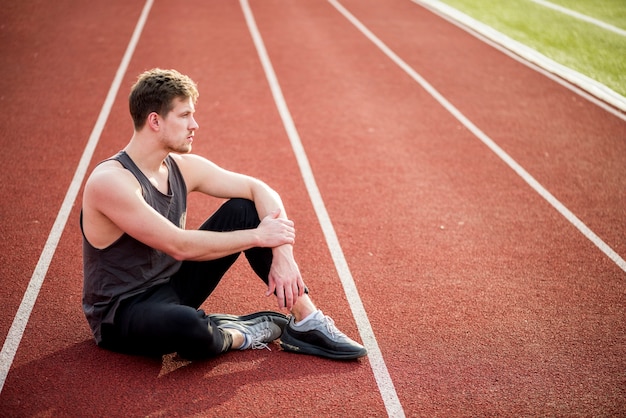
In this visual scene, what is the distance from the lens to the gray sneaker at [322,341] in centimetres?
368

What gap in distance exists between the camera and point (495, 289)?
15.1 ft

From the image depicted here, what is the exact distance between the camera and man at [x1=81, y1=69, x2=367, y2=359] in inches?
128

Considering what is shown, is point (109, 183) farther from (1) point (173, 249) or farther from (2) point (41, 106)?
(2) point (41, 106)

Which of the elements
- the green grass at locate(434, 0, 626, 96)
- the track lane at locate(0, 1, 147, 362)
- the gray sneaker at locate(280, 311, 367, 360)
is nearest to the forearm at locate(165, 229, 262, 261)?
the gray sneaker at locate(280, 311, 367, 360)

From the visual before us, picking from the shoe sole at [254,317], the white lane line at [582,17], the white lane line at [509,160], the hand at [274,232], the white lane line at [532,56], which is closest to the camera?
the hand at [274,232]

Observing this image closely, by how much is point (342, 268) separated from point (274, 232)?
1358mm

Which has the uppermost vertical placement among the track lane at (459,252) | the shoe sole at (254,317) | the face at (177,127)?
the face at (177,127)

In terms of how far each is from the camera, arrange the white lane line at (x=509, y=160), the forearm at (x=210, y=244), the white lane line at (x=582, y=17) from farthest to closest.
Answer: the white lane line at (x=582, y=17)
the white lane line at (x=509, y=160)
the forearm at (x=210, y=244)

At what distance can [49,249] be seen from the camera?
15.9ft

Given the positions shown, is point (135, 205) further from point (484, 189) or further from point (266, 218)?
point (484, 189)

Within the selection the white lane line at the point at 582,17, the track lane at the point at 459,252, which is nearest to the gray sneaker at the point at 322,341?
the track lane at the point at 459,252

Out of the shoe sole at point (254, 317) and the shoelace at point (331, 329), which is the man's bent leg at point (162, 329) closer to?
the shoe sole at point (254, 317)

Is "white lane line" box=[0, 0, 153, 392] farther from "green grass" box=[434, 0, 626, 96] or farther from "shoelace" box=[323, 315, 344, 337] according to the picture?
"green grass" box=[434, 0, 626, 96]

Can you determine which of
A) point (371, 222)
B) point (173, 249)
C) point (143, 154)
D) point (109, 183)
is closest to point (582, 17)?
point (371, 222)
